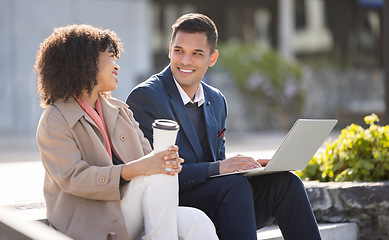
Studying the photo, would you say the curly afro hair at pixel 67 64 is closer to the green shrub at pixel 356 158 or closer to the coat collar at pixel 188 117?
the coat collar at pixel 188 117

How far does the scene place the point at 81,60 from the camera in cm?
277

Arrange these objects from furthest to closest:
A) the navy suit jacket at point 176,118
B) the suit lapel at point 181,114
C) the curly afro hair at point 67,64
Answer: the suit lapel at point 181,114 < the navy suit jacket at point 176,118 < the curly afro hair at point 67,64

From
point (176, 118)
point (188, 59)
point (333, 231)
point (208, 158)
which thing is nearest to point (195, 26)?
point (188, 59)

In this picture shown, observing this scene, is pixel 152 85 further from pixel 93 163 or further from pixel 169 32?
pixel 169 32

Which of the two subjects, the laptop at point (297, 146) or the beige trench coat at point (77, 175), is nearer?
the beige trench coat at point (77, 175)

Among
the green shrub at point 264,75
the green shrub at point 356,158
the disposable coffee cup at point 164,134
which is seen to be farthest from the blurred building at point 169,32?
the disposable coffee cup at point 164,134

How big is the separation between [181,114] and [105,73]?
23.5 inches

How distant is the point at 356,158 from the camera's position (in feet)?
13.8

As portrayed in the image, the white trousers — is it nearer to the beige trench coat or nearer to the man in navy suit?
the beige trench coat

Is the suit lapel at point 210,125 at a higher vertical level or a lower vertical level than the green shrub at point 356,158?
higher

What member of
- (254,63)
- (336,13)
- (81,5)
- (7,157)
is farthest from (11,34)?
(336,13)

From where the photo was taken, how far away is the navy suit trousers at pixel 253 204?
9.64 feet

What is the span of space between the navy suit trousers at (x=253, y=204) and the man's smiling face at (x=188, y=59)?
1.94 feet

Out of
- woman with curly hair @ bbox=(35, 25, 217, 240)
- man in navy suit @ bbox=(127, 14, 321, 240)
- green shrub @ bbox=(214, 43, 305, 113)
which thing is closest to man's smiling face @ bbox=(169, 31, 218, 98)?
man in navy suit @ bbox=(127, 14, 321, 240)
